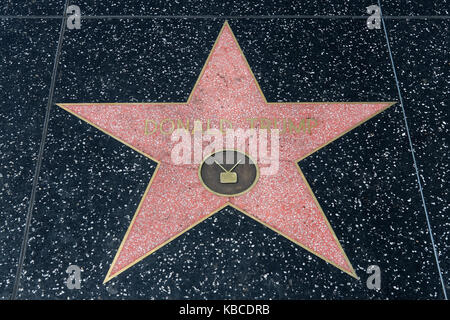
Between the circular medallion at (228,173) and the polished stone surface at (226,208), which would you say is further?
the circular medallion at (228,173)

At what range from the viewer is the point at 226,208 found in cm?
132

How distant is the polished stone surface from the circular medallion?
80 millimetres

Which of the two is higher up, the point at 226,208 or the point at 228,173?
the point at 228,173

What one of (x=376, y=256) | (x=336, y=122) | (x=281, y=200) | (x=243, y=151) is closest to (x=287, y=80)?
(x=336, y=122)

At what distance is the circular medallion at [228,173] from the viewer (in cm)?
134

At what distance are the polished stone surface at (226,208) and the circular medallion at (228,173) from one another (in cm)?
8

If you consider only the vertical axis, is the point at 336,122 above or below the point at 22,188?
above

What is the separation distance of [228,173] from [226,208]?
116 millimetres

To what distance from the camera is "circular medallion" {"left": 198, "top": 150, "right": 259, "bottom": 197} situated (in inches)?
52.8

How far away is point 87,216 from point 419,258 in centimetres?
104

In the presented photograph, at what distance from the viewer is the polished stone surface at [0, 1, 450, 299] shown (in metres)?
1.22

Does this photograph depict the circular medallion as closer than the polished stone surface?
No
